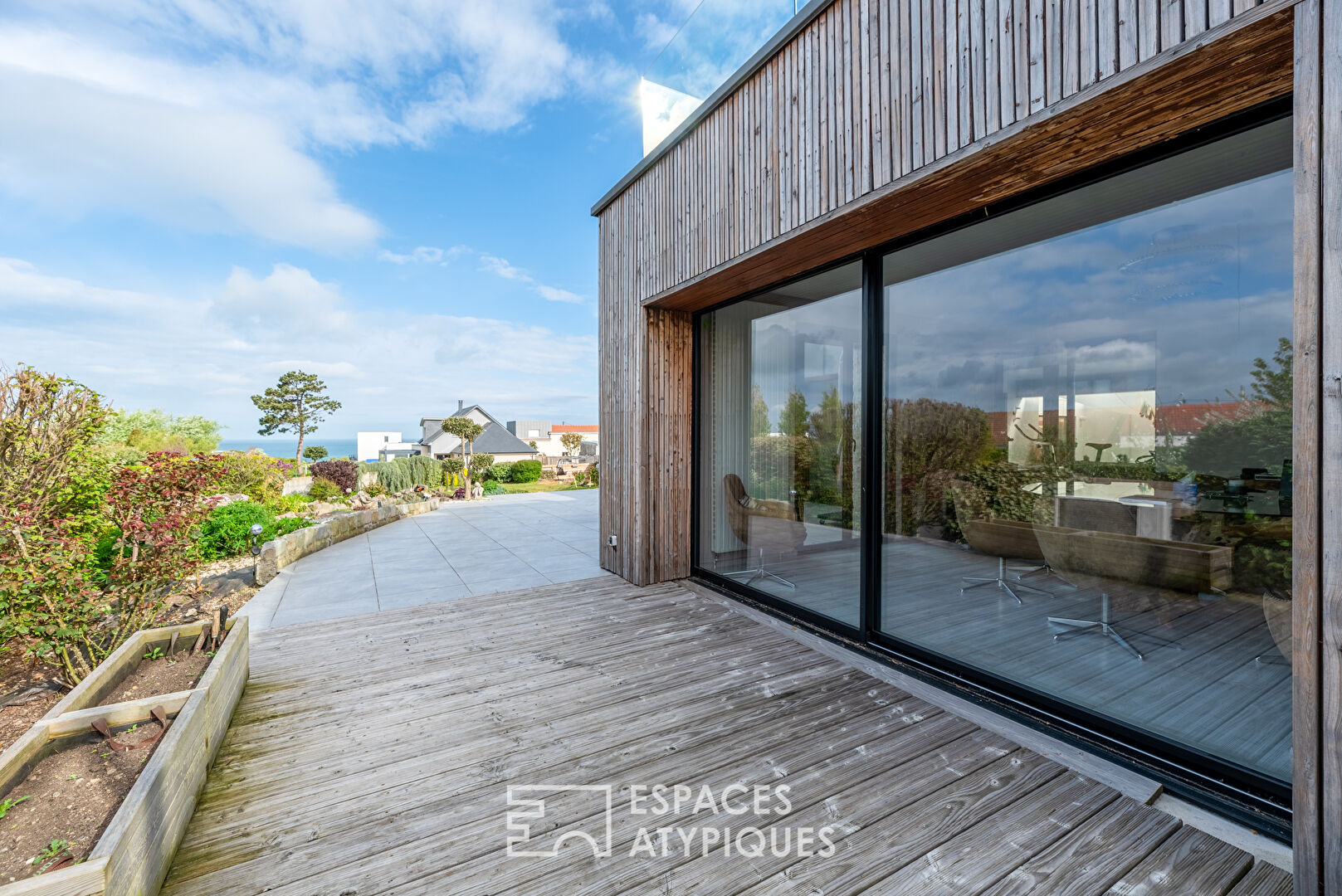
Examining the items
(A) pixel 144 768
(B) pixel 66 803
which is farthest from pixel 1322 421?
(B) pixel 66 803

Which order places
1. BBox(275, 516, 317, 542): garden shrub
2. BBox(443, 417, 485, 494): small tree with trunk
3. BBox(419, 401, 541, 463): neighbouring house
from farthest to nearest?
BBox(419, 401, 541, 463): neighbouring house, BBox(443, 417, 485, 494): small tree with trunk, BBox(275, 516, 317, 542): garden shrub

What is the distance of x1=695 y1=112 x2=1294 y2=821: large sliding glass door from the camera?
6.37 feet

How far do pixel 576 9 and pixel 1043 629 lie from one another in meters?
11.5

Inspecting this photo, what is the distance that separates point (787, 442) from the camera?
4.08 metres

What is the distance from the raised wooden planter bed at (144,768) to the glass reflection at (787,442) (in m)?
3.25

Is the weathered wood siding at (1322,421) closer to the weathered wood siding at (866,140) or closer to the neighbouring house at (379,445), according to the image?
the weathered wood siding at (866,140)

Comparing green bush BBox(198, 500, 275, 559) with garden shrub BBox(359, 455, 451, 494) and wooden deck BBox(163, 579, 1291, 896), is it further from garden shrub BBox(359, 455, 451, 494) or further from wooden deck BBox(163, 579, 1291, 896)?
garden shrub BBox(359, 455, 451, 494)

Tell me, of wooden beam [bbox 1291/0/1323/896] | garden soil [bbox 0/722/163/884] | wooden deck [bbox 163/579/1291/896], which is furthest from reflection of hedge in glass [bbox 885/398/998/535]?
garden soil [bbox 0/722/163/884]

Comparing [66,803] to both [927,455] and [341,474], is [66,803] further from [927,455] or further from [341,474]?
[341,474]

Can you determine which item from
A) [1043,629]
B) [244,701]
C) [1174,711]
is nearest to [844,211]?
[1043,629]

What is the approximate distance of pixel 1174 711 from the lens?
216 centimetres

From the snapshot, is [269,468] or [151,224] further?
[151,224]

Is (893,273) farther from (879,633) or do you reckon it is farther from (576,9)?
(576,9)

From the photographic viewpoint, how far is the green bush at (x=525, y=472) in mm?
22750
